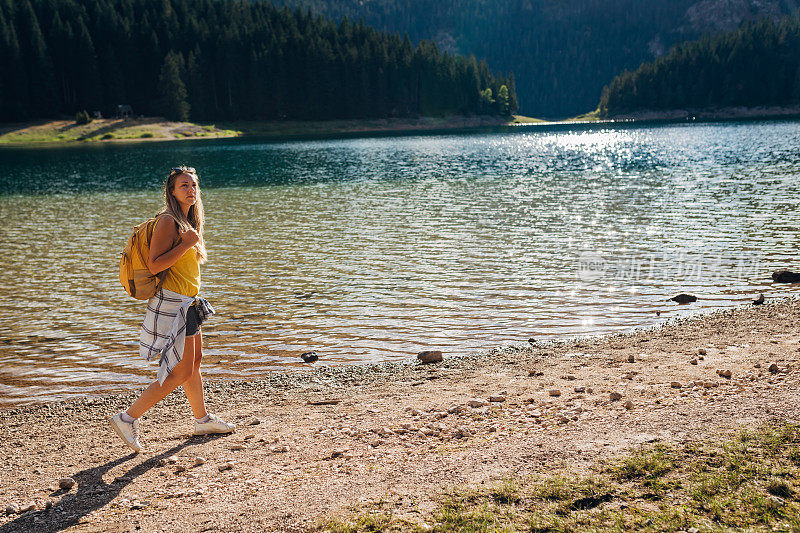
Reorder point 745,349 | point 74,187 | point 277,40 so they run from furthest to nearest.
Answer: point 277,40 < point 74,187 < point 745,349

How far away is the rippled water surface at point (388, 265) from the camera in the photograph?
12.0 meters

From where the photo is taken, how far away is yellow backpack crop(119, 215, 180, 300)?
20.2ft

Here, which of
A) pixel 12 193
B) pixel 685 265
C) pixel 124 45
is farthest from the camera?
pixel 124 45

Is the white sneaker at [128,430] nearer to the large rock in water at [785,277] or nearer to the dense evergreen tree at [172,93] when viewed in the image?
the large rock in water at [785,277]

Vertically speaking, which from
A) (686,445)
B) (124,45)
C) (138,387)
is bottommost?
(138,387)

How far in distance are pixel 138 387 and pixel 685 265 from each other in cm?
1442

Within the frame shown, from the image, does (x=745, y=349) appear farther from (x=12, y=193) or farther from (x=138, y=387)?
(x=12, y=193)

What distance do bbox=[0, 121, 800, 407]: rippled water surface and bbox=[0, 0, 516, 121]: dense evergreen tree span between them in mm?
108855

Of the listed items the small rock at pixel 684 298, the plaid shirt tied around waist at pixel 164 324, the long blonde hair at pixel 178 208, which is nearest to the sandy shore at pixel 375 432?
the plaid shirt tied around waist at pixel 164 324

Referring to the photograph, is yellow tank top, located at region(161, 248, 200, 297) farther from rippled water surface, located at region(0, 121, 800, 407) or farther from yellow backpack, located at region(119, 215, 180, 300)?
rippled water surface, located at region(0, 121, 800, 407)

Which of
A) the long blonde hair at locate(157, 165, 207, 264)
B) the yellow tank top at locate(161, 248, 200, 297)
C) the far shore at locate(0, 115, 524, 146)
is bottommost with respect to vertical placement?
the yellow tank top at locate(161, 248, 200, 297)

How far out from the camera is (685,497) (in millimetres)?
4891

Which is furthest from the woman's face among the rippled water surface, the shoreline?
the rippled water surface

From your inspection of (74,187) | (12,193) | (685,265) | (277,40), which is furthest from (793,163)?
(277,40)
